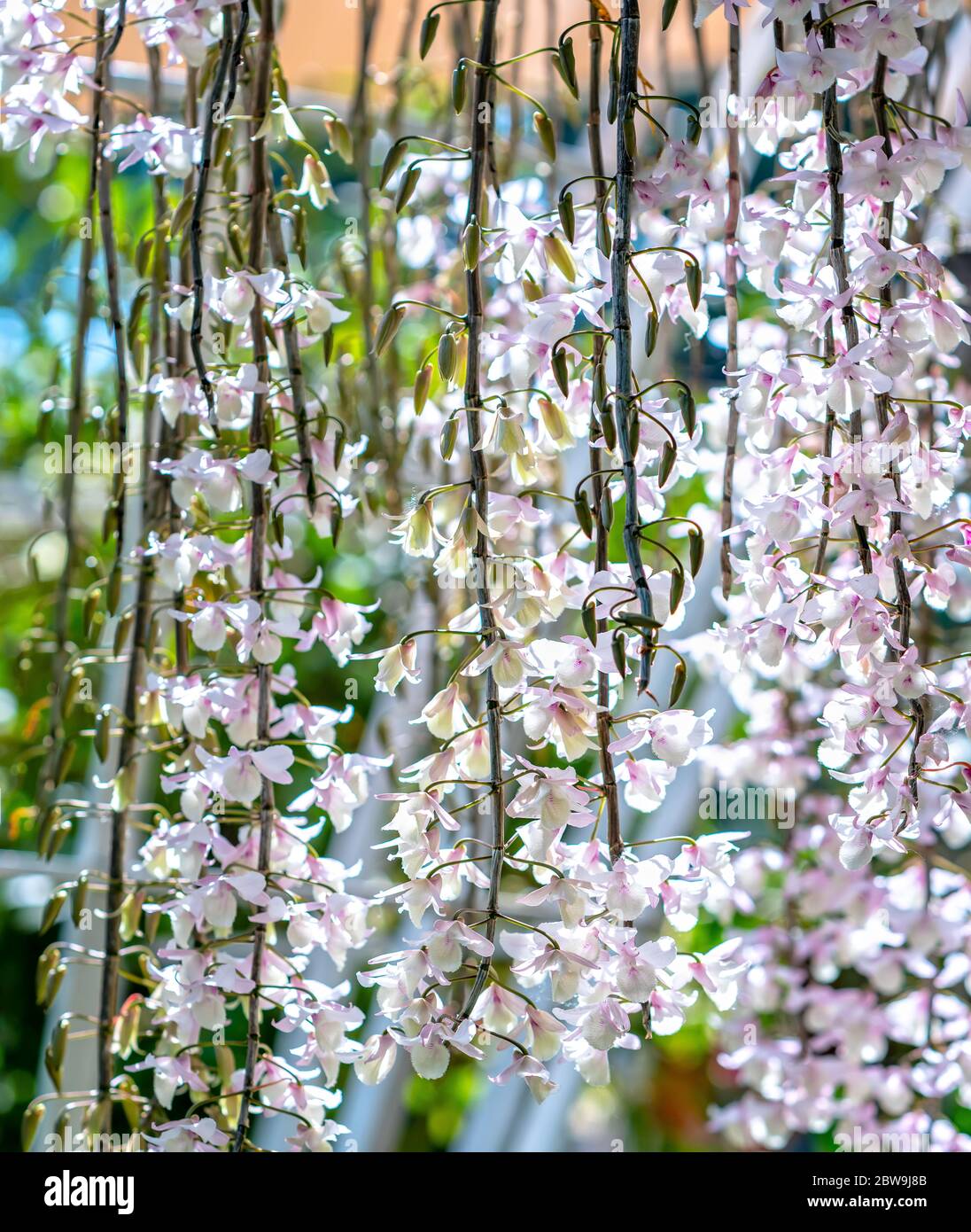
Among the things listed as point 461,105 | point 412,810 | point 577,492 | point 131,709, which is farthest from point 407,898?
point 461,105

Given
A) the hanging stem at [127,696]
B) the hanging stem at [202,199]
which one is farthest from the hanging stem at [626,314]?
the hanging stem at [127,696]

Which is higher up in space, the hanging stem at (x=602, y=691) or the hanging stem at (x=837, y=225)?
the hanging stem at (x=837, y=225)

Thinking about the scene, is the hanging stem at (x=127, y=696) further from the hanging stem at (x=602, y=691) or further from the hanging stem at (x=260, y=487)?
the hanging stem at (x=602, y=691)

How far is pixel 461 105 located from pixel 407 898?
49 centimetres

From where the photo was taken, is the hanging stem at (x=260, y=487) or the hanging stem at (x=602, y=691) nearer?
the hanging stem at (x=602, y=691)

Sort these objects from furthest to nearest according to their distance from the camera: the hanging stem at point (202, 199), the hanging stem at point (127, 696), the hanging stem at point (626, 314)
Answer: the hanging stem at point (127, 696)
the hanging stem at point (202, 199)
the hanging stem at point (626, 314)

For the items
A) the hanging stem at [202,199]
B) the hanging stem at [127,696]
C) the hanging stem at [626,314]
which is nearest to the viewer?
the hanging stem at [626,314]

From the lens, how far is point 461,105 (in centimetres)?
72

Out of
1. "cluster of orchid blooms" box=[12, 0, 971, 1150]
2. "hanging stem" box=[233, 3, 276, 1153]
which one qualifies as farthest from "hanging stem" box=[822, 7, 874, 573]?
"hanging stem" box=[233, 3, 276, 1153]

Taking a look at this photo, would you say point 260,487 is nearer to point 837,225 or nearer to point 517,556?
point 517,556

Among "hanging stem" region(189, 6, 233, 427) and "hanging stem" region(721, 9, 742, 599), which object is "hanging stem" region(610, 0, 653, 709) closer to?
"hanging stem" region(721, 9, 742, 599)

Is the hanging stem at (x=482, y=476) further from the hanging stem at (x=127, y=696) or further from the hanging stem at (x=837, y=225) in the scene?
the hanging stem at (x=127, y=696)
